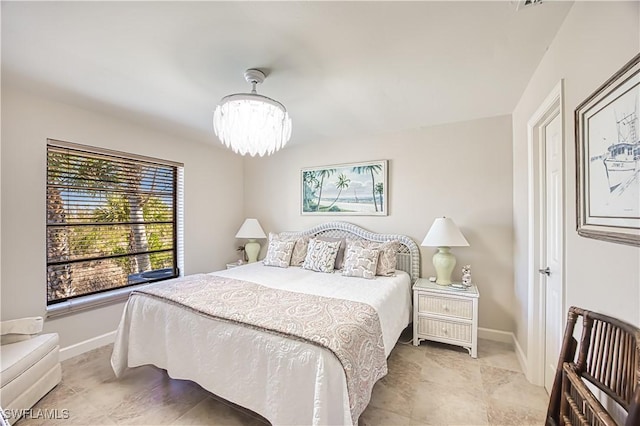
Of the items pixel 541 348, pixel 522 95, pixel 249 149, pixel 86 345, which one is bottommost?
pixel 86 345

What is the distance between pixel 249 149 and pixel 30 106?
78.9 inches

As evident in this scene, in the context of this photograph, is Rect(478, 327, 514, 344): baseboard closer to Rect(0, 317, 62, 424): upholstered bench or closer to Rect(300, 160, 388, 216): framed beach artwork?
Rect(300, 160, 388, 216): framed beach artwork

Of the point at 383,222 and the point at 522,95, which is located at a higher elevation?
the point at 522,95

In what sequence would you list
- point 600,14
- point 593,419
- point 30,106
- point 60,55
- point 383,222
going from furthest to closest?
point 383,222 → point 30,106 → point 60,55 → point 600,14 → point 593,419

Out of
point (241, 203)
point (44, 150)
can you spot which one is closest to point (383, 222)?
point (241, 203)

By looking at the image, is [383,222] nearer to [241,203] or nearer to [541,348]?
[541,348]

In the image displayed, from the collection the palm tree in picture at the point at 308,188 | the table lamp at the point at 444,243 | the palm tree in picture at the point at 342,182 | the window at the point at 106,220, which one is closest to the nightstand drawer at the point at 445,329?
the table lamp at the point at 444,243

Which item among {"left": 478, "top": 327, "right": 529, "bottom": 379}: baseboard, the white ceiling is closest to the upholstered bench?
the white ceiling

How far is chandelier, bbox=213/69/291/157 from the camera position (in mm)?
1903

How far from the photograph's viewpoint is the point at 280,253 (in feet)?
11.2

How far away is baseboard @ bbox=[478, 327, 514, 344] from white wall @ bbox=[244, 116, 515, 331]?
50 mm

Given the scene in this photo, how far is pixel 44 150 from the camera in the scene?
2.43 m

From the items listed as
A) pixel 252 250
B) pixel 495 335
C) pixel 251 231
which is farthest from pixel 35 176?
pixel 495 335

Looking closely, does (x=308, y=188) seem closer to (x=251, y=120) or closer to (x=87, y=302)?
(x=251, y=120)
